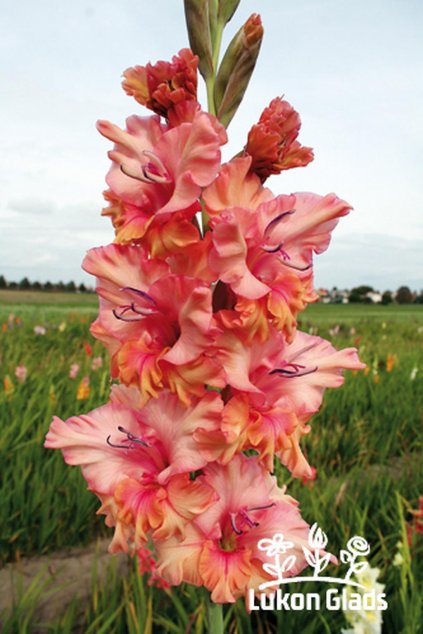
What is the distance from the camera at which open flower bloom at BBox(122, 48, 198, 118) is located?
1.12 m

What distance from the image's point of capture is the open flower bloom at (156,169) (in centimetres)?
106

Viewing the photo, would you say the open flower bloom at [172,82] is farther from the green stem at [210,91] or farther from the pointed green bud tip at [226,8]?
the pointed green bud tip at [226,8]

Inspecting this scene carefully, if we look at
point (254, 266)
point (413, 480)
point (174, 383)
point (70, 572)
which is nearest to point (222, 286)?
point (254, 266)

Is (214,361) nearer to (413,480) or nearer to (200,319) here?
(200,319)

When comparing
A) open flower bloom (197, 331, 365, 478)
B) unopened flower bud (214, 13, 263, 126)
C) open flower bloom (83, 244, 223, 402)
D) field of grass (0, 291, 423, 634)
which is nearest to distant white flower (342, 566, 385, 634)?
field of grass (0, 291, 423, 634)

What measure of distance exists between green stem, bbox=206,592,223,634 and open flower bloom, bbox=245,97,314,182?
784 millimetres

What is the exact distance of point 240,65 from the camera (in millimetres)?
1212

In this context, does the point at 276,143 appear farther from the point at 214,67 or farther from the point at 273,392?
the point at 273,392

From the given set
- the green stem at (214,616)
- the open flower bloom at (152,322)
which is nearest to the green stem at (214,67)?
the open flower bloom at (152,322)

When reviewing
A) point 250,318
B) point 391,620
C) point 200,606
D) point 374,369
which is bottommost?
point 391,620

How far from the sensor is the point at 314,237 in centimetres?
117

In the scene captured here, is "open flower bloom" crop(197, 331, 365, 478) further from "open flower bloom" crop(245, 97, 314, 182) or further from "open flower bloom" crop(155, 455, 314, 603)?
"open flower bloom" crop(245, 97, 314, 182)

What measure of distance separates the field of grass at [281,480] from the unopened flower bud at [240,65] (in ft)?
4.58

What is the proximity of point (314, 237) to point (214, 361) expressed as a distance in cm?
30
